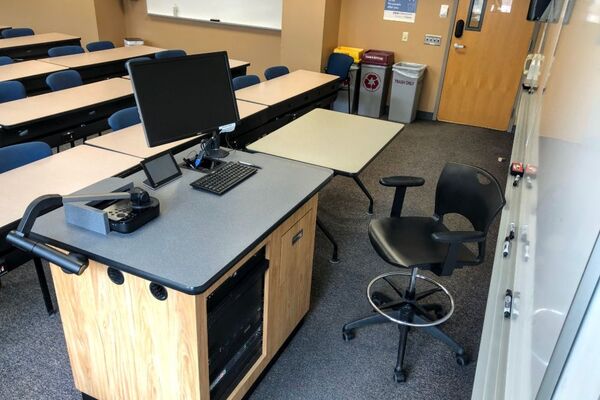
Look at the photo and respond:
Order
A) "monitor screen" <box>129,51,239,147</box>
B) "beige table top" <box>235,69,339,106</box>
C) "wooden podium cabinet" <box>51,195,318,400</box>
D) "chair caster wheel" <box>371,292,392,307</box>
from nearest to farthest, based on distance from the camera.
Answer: "wooden podium cabinet" <box>51,195,318,400</box>, "monitor screen" <box>129,51,239,147</box>, "chair caster wheel" <box>371,292,392,307</box>, "beige table top" <box>235,69,339,106</box>

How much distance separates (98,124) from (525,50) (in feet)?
15.9

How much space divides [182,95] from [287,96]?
218 centimetres

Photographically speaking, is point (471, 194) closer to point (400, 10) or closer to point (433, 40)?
point (433, 40)

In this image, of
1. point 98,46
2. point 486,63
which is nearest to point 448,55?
point 486,63

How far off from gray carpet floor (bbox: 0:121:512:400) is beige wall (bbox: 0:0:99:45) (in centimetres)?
534

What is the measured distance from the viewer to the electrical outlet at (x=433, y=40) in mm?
5695

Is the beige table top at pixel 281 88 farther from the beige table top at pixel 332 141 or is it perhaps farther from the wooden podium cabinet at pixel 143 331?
the wooden podium cabinet at pixel 143 331

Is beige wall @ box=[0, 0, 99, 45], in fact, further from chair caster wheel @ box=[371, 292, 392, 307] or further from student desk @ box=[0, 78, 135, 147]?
chair caster wheel @ box=[371, 292, 392, 307]

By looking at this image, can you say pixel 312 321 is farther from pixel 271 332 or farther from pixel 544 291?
pixel 544 291

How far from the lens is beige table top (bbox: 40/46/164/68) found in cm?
460

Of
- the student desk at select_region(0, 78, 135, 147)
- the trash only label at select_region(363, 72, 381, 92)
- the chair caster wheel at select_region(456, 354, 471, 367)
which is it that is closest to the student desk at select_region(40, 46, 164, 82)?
the student desk at select_region(0, 78, 135, 147)

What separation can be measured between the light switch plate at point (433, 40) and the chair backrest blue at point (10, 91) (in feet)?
15.1

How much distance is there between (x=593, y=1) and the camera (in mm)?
1329

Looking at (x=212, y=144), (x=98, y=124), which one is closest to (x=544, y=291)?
(x=212, y=144)
